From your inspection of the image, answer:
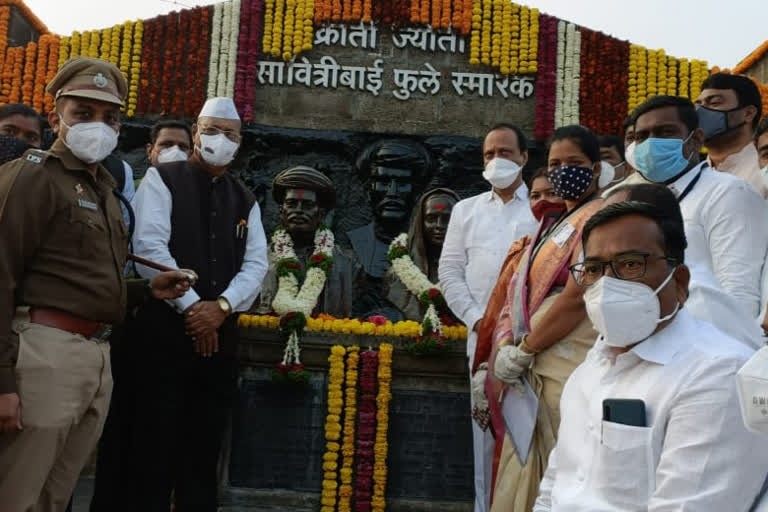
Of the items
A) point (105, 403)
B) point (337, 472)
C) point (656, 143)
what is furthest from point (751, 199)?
point (337, 472)

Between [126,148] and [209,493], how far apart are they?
818 cm

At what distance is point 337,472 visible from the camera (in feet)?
17.2

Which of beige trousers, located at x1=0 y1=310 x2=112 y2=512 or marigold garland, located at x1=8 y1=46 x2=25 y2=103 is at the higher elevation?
marigold garland, located at x1=8 y1=46 x2=25 y2=103

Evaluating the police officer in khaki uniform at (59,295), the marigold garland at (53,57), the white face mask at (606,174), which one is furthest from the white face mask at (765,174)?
the marigold garland at (53,57)

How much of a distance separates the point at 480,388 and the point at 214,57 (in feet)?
28.9

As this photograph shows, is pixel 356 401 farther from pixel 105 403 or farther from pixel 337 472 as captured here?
pixel 105 403

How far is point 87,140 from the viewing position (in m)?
3.54

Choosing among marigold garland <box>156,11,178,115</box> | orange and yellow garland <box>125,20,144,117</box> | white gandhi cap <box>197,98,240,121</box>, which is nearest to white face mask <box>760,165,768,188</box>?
white gandhi cap <box>197,98,240,121</box>

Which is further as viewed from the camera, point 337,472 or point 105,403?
point 337,472

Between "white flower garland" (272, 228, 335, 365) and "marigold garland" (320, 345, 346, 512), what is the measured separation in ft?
0.79

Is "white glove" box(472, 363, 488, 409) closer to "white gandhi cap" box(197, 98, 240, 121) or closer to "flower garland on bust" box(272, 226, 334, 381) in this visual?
"flower garland on bust" box(272, 226, 334, 381)

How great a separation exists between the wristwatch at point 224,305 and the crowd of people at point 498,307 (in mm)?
18

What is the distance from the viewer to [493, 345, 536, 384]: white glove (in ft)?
12.0

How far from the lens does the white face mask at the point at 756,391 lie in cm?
141
